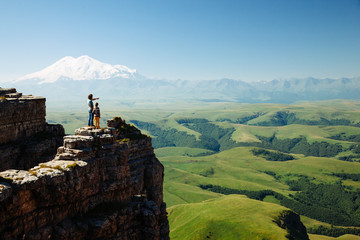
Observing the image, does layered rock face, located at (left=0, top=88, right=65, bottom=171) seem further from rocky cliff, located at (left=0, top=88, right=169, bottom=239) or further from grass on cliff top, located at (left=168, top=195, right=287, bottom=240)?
grass on cliff top, located at (left=168, top=195, right=287, bottom=240)

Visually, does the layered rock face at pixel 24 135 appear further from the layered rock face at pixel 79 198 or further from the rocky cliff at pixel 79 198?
the rocky cliff at pixel 79 198

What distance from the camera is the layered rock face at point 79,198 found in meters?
22.7

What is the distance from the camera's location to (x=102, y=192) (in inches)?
1235

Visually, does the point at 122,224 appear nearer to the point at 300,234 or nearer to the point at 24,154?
the point at 24,154

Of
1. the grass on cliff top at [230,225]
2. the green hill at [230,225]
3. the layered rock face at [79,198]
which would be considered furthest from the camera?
the green hill at [230,225]

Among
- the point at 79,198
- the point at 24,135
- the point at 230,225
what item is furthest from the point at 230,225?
the point at 79,198

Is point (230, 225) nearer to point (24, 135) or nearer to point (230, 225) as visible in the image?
point (230, 225)

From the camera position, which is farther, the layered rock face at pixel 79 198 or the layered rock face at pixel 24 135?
the layered rock face at pixel 24 135

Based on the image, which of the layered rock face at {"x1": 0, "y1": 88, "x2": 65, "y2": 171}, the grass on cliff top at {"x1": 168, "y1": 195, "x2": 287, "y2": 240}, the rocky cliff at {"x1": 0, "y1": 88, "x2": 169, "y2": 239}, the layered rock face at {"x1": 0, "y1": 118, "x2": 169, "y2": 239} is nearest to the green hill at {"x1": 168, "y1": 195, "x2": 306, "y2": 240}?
the grass on cliff top at {"x1": 168, "y1": 195, "x2": 287, "y2": 240}

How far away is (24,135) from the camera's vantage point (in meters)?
49.9

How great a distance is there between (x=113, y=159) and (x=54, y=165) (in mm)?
7668

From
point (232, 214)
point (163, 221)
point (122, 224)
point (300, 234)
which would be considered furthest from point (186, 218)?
point (122, 224)

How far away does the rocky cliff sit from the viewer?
22656mm

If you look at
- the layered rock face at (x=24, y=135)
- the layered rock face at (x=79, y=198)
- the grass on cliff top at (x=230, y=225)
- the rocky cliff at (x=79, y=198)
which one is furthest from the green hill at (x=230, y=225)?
the layered rock face at (x=79, y=198)
